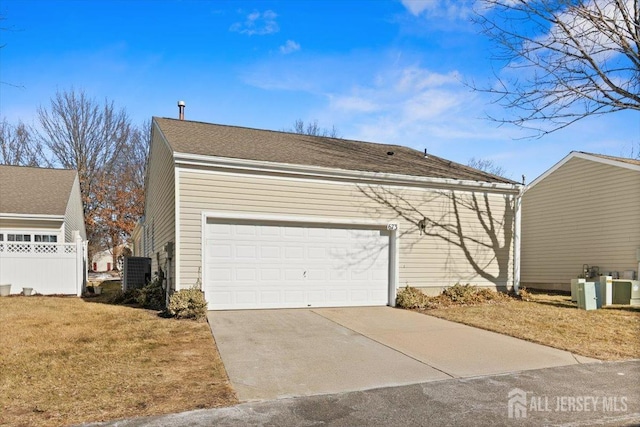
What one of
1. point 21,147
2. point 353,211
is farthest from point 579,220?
point 21,147

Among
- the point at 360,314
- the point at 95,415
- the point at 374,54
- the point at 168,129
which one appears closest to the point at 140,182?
the point at 168,129

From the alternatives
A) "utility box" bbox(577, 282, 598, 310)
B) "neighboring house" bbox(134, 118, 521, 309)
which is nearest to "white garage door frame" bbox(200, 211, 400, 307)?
"neighboring house" bbox(134, 118, 521, 309)

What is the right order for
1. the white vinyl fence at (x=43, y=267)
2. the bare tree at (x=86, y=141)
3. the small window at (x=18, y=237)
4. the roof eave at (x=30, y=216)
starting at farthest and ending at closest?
1. the bare tree at (x=86, y=141)
2. the small window at (x=18, y=237)
3. the roof eave at (x=30, y=216)
4. the white vinyl fence at (x=43, y=267)

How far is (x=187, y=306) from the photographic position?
27.4 ft

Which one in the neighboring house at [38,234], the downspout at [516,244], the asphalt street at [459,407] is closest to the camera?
the asphalt street at [459,407]

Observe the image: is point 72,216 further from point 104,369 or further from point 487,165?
point 487,165

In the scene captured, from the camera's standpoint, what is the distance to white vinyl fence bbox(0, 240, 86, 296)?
44.8ft

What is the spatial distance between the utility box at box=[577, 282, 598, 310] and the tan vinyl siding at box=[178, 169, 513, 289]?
2348 millimetres

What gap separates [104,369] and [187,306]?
→ 3215 mm

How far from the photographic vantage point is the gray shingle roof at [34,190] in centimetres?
1559

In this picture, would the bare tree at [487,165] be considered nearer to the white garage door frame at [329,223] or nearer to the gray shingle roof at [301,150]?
the gray shingle roof at [301,150]

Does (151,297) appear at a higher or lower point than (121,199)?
lower

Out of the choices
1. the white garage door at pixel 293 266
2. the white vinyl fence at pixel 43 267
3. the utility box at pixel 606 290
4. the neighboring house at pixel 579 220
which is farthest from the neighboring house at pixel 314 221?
the neighboring house at pixel 579 220

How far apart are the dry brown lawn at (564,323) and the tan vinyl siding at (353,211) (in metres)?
1.31
